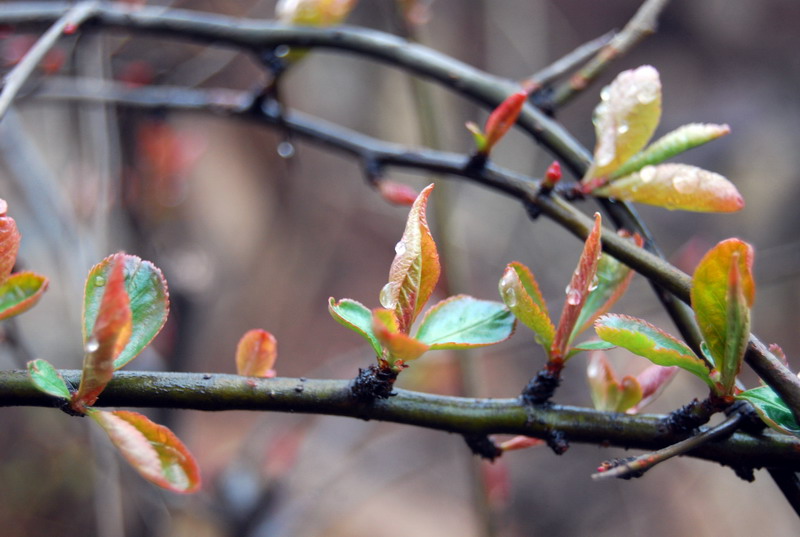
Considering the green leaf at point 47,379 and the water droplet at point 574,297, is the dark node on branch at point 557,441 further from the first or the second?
the green leaf at point 47,379

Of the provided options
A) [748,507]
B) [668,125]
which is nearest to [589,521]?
[748,507]

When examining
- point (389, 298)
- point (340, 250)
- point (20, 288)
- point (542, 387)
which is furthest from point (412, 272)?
point (340, 250)

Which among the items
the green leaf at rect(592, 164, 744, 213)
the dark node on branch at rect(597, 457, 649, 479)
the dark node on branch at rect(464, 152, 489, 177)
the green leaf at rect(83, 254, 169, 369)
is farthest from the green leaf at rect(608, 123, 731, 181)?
the green leaf at rect(83, 254, 169, 369)

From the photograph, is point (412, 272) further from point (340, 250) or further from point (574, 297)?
point (340, 250)

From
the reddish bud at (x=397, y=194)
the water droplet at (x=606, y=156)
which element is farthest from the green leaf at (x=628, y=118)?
the reddish bud at (x=397, y=194)

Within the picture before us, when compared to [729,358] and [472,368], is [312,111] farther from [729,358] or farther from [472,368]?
[729,358]

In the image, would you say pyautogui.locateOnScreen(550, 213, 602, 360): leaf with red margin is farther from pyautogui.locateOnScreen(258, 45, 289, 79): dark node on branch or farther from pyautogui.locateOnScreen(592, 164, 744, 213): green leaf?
pyautogui.locateOnScreen(258, 45, 289, 79): dark node on branch
